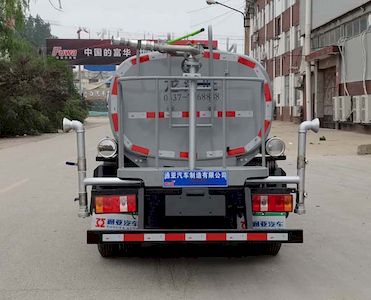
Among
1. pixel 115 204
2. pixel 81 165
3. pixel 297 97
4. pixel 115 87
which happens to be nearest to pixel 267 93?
pixel 115 87

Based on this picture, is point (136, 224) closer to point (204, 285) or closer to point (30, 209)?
point (204, 285)

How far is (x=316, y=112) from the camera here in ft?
125

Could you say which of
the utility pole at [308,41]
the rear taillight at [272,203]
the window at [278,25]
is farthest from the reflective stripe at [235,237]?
the window at [278,25]

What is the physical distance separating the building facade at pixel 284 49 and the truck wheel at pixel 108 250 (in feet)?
114

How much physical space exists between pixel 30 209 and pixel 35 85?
2650 centimetres

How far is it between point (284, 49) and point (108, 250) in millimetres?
44776

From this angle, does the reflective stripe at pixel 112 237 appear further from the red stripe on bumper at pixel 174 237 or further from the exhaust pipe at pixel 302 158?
the exhaust pipe at pixel 302 158

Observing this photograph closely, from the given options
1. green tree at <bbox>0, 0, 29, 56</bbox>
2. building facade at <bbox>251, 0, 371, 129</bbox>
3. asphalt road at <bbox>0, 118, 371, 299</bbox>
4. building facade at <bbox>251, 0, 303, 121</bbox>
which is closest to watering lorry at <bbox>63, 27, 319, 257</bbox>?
asphalt road at <bbox>0, 118, 371, 299</bbox>

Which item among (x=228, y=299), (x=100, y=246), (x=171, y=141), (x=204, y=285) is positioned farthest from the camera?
(x=100, y=246)

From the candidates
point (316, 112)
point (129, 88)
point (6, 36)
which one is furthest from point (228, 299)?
point (316, 112)

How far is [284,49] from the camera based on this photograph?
48750 mm

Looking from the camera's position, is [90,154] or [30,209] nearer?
[30,209]

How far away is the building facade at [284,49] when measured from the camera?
1729 inches

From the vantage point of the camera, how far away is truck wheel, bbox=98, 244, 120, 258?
5.98 m
